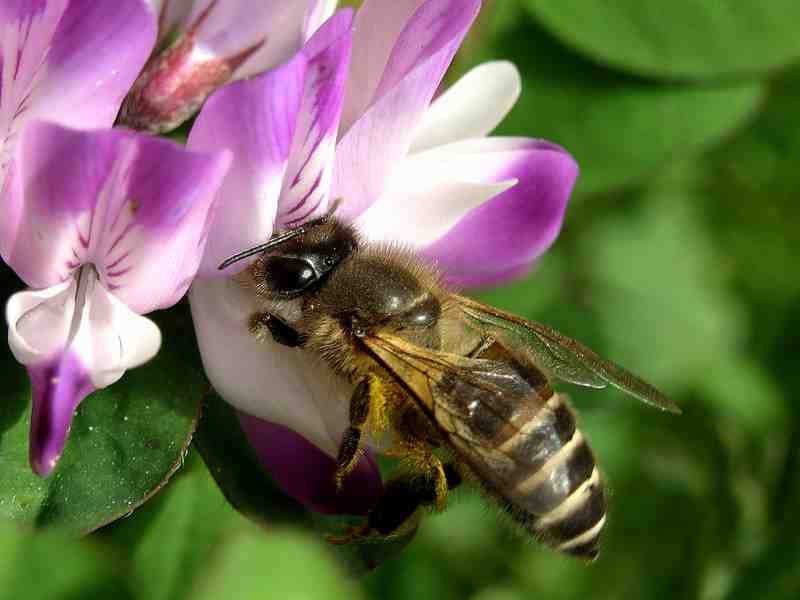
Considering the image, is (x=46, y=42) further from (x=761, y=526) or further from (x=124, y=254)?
(x=761, y=526)

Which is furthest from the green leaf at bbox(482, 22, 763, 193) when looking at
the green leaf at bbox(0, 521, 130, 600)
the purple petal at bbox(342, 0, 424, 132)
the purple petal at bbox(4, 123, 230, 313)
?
the green leaf at bbox(0, 521, 130, 600)

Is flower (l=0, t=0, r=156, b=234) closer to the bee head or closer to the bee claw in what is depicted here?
the bee head

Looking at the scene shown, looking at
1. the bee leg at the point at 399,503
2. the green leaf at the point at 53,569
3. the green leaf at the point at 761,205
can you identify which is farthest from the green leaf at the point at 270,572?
the green leaf at the point at 761,205

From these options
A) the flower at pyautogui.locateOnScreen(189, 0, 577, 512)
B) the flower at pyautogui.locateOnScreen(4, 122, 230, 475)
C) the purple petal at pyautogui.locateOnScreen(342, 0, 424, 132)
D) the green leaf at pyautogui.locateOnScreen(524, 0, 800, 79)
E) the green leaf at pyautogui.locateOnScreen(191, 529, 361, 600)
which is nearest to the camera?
the green leaf at pyautogui.locateOnScreen(191, 529, 361, 600)

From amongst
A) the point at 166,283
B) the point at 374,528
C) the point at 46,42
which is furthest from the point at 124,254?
the point at 374,528

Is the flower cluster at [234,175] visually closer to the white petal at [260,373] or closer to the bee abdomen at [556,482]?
the white petal at [260,373]

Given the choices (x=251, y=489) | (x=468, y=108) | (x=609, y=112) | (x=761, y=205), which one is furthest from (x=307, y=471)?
(x=761, y=205)
